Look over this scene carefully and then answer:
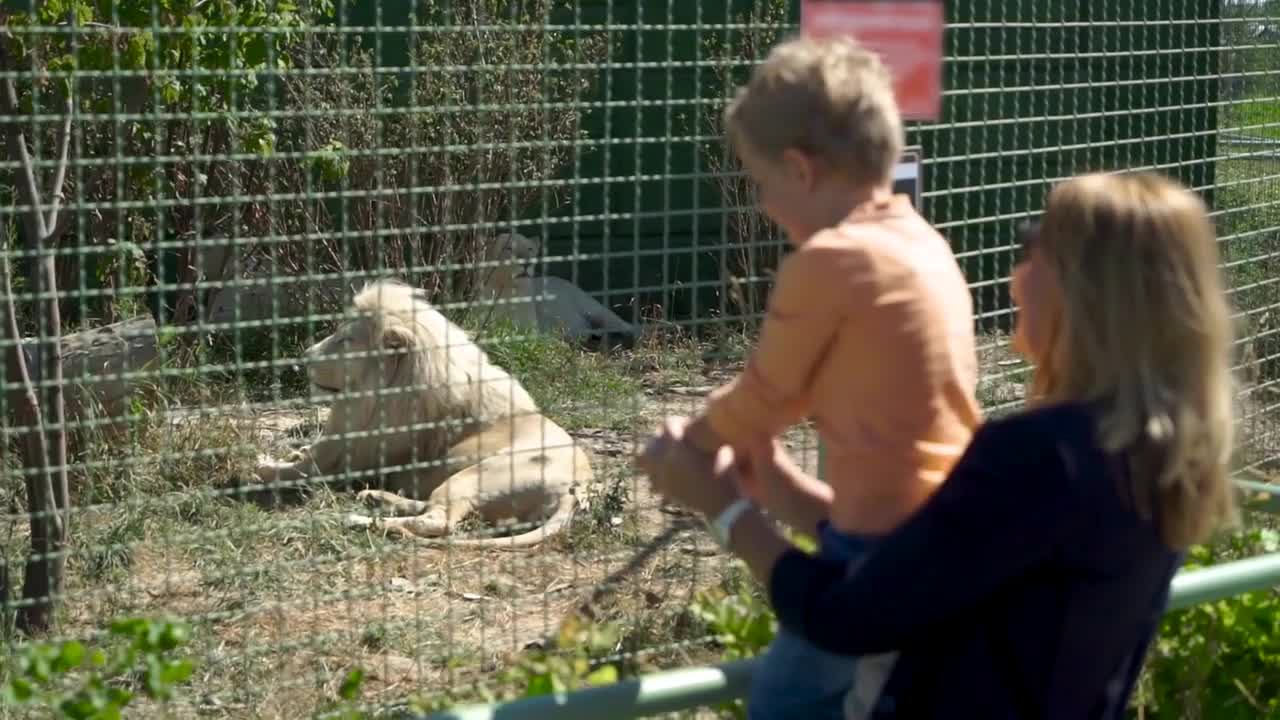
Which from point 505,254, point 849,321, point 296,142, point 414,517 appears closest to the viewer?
point 849,321

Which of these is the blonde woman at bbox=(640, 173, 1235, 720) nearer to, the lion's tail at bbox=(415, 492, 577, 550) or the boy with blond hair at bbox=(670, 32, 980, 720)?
the boy with blond hair at bbox=(670, 32, 980, 720)

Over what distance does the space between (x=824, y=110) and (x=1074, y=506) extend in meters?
0.67

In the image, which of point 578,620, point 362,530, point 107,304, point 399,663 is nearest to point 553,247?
point 107,304

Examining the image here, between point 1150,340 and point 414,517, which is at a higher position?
point 1150,340

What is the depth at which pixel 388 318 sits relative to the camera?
20.9 ft

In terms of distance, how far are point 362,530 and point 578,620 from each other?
350 cm

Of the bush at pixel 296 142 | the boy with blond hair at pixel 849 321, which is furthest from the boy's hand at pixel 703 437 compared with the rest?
the bush at pixel 296 142

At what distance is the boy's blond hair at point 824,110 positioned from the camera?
228 centimetres

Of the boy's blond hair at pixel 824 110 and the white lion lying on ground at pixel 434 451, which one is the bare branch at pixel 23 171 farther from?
the boy's blond hair at pixel 824 110

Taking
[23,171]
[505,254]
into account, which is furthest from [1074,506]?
[505,254]

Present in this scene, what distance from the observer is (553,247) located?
10430 millimetres

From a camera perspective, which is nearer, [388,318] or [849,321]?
[849,321]

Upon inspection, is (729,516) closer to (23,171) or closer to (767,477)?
(767,477)

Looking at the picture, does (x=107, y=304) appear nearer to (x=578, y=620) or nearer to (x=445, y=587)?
(x=445, y=587)
